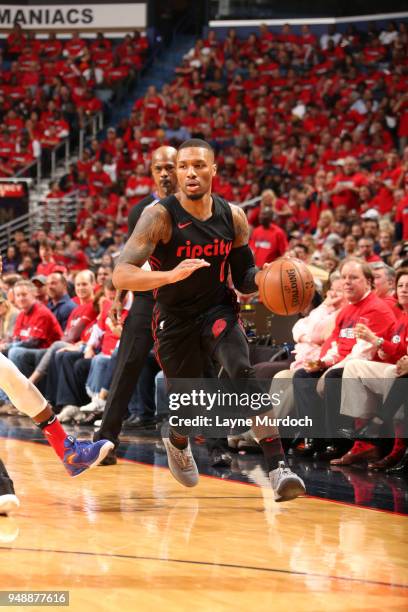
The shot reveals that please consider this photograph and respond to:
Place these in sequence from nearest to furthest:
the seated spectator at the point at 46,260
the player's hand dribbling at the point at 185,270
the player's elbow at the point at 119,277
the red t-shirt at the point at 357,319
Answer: the player's hand dribbling at the point at 185,270 < the player's elbow at the point at 119,277 < the red t-shirt at the point at 357,319 < the seated spectator at the point at 46,260

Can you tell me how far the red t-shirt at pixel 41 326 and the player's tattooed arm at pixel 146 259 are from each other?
17.7ft

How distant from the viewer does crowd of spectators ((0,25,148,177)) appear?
19.9m

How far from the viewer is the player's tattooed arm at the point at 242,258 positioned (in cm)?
531

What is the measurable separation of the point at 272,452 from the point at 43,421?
1230mm

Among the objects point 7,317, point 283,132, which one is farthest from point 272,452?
point 283,132

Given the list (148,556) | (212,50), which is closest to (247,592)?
(148,556)

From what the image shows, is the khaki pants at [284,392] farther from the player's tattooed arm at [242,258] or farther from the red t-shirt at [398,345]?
the player's tattooed arm at [242,258]

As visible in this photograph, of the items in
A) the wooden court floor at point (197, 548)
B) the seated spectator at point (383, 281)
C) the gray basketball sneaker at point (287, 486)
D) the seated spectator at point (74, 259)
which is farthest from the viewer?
the seated spectator at point (74, 259)

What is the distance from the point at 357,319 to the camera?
7.10m

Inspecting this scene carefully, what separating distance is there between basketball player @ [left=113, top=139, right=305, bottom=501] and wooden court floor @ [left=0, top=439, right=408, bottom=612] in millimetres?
488

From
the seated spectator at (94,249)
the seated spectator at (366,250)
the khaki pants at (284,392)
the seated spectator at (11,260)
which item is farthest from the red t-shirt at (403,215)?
the seated spectator at (11,260)

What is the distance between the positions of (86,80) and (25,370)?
1239 centimetres

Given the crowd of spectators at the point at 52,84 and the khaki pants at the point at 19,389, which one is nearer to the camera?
the khaki pants at the point at 19,389

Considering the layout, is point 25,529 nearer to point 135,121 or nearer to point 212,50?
point 135,121
